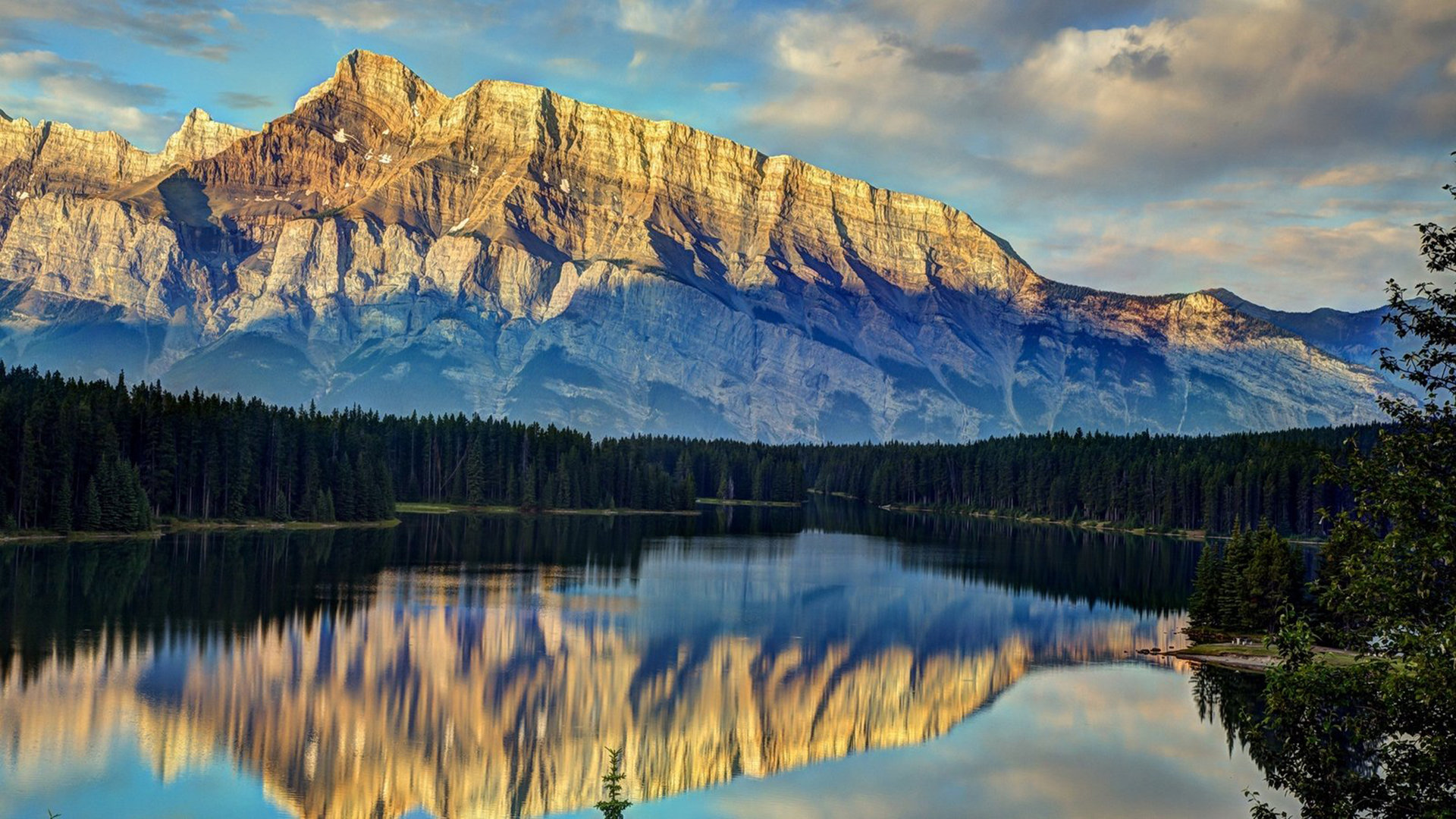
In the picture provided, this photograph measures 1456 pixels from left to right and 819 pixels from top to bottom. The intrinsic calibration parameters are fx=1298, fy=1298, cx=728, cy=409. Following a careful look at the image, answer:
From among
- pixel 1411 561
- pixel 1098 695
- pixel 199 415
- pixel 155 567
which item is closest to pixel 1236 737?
pixel 1098 695

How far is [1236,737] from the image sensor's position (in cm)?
6278

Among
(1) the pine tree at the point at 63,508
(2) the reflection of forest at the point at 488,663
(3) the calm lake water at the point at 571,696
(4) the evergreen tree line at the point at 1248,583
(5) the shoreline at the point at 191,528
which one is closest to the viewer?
(3) the calm lake water at the point at 571,696

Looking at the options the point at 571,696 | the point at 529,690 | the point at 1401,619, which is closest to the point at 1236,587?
the point at 571,696

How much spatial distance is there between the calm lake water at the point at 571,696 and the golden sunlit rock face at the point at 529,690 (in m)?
0.24

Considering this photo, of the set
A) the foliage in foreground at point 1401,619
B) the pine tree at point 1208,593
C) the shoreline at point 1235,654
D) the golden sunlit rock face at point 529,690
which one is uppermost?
the foliage in foreground at point 1401,619

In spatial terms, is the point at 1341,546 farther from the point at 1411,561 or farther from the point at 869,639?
the point at 869,639

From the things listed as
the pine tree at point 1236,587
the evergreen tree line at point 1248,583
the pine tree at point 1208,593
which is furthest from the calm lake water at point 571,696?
Answer: the pine tree at point 1236,587

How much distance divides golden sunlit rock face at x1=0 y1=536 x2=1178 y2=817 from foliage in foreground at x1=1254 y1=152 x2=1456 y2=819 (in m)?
30.5

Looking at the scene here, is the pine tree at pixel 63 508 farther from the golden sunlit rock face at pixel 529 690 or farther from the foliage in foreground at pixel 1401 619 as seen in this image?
the foliage in foreground at pixel 1401 619

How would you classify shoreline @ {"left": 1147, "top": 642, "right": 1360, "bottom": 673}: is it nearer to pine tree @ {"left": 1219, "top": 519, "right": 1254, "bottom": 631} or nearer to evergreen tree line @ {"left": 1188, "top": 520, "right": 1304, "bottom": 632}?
evergreen tree line @ {"left": 1188, "top": 520, "right": 1304, "bottom": 632}

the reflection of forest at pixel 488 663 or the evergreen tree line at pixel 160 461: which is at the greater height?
the evergreen tree line at pixel 160 461

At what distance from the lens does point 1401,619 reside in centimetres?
2444

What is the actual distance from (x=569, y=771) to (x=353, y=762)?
337 inches

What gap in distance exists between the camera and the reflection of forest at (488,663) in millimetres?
52750
